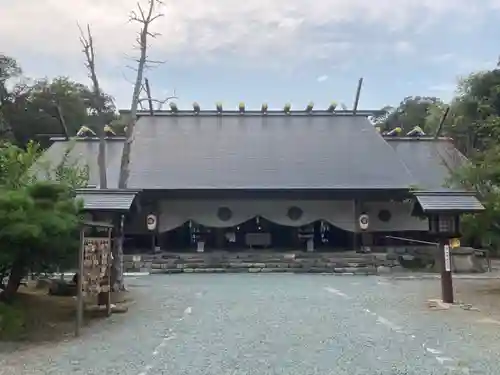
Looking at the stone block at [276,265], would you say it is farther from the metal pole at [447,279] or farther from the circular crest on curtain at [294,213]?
the metal pole at [447,279]

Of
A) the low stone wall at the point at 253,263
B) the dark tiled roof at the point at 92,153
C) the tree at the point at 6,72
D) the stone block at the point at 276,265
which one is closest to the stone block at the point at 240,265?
the low stone wall at the point at 253,263

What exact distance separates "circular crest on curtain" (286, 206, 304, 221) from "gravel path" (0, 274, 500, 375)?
8.58 m

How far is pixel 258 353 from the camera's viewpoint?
559 centimetres

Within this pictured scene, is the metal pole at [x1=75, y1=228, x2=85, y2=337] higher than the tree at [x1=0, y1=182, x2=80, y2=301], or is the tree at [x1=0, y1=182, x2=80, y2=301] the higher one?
the tree at [x1=0, y1=182, x2=80, y2=301]

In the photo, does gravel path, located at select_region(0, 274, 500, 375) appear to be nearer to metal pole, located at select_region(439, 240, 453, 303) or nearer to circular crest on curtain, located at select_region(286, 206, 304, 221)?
metal pole, located at select_region(439, 240, 453, 303)

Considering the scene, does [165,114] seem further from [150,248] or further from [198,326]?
[198,326]

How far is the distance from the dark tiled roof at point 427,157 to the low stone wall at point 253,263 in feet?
15.8

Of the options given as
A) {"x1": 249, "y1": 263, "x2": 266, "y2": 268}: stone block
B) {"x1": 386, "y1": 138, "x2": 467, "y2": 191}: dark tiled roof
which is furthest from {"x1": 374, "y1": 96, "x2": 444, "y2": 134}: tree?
{"x1": 249, "y1": 263, "x2": 266, "y2": 268}: stone block

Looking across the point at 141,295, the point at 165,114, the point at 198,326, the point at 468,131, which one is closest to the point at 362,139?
the point at 468,131

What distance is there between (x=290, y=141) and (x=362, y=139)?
2.76m

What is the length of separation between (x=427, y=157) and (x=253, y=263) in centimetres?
988

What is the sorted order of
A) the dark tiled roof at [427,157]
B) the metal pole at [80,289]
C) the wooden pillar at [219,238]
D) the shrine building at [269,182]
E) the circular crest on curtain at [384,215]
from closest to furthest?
the metal pole at [80,289]
the shrine building at [269,182]
the circular crest on curtain at [384,215]
the wooden pillar at [219,238]
the dark tiled roof at [427,157]

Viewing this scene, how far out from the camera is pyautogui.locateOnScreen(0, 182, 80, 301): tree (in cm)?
623

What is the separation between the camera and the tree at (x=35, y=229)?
6.23 metres
